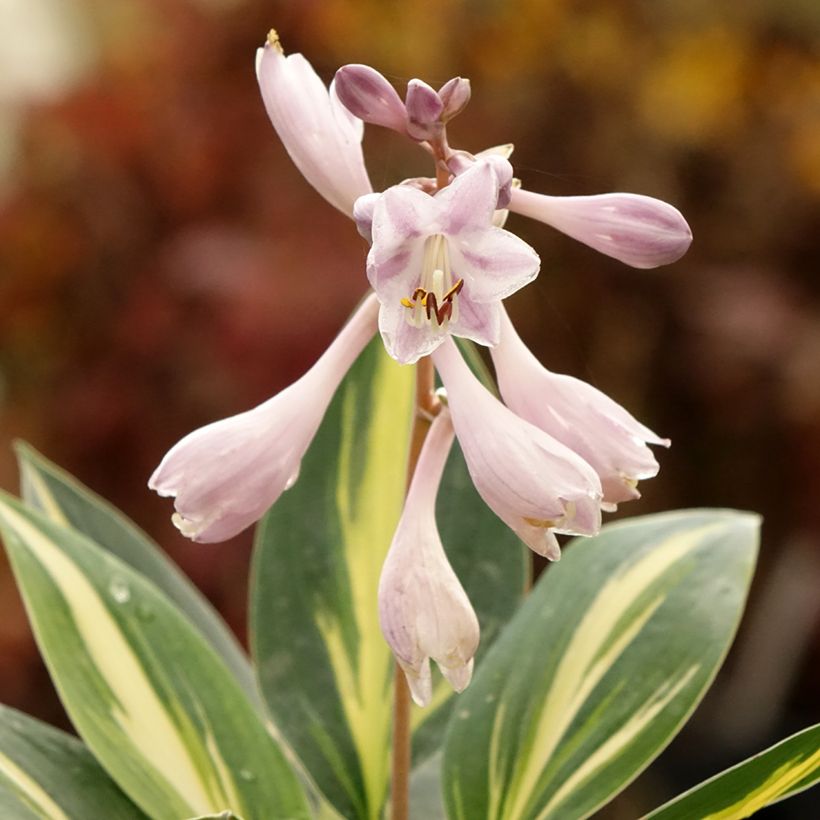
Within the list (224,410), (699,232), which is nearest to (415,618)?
(224,410)

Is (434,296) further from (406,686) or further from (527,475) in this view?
(406,686)

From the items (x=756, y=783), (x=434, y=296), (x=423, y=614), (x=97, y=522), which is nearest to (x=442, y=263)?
(x=434, y=296)

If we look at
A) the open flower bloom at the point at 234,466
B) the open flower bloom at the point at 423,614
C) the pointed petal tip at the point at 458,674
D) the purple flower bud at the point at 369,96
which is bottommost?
the pointed petal tip at the point at 458,674

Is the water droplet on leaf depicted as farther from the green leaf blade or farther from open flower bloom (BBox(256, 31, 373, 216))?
open flower bloom (BBox(256, 31, 373, 216))

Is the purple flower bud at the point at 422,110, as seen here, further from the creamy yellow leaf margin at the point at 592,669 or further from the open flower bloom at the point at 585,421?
the creamy yellow leaf margin at the point at 592,669

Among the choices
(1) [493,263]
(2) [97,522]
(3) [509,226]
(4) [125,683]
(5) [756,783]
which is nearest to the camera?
(1) [493,263]

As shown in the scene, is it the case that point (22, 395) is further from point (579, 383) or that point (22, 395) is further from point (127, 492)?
point (579, 383)

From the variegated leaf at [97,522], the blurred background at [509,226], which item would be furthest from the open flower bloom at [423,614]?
the blurred background at [509,226]
